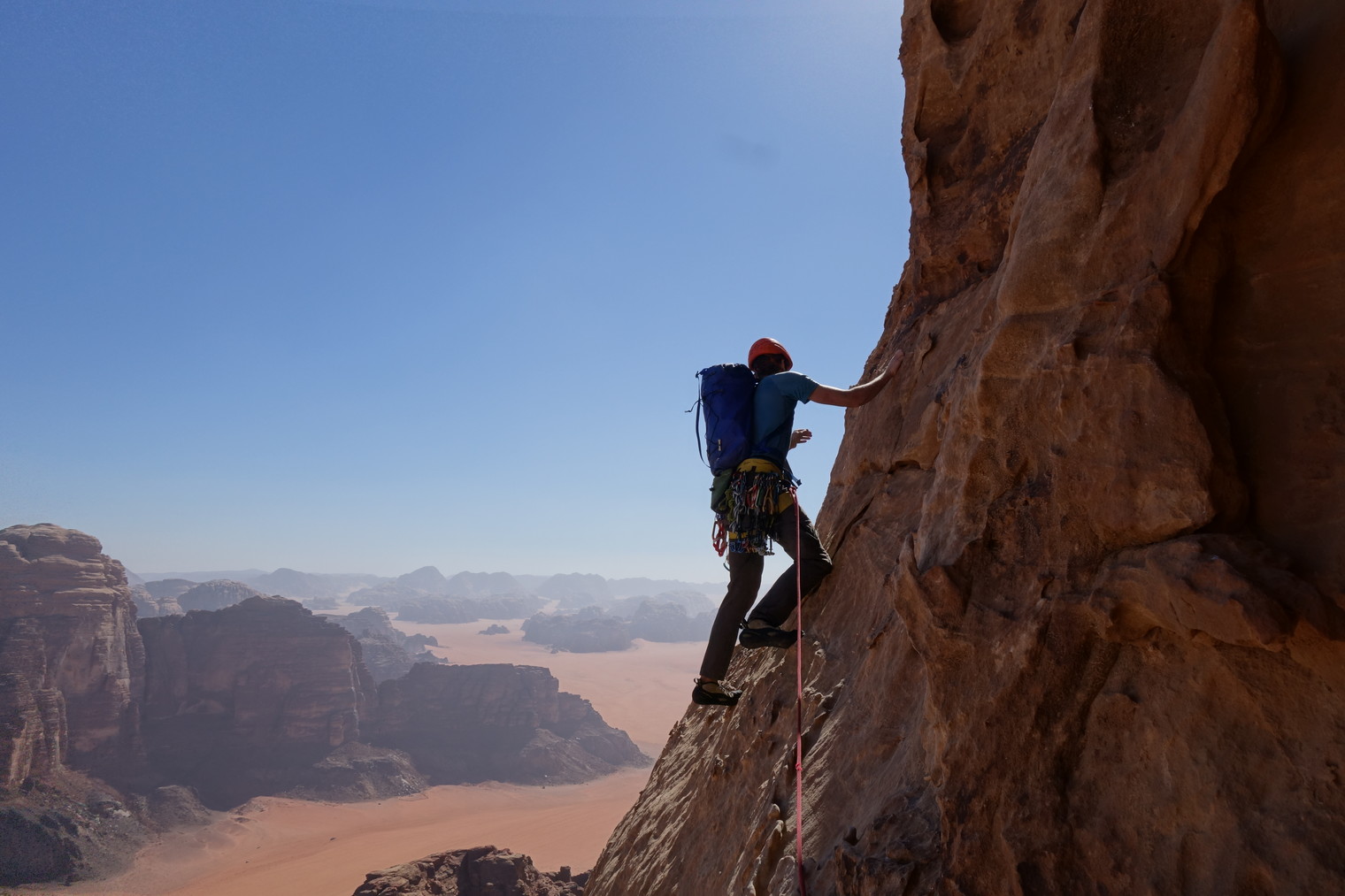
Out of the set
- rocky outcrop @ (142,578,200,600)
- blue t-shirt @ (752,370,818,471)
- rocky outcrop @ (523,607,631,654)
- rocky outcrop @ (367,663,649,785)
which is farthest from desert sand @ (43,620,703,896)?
rocky outcrop @ (142,578,200,600)

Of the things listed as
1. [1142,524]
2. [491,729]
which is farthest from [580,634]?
[1142,524]

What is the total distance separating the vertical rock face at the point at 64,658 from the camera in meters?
37.3

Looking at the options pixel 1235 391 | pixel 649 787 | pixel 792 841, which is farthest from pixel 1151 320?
pixel 649 787

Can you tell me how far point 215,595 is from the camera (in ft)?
421

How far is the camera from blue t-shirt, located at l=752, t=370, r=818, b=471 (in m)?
4.41

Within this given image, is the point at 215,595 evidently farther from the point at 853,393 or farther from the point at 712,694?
the point at 853,393

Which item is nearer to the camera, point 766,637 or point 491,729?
point 766,637

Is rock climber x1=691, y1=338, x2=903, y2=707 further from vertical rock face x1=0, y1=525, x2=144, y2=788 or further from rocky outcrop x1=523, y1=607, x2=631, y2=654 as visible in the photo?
rocky outcrop x1=523, y1=607, x2=631, y2=654

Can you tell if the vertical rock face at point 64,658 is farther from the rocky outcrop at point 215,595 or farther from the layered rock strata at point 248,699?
the rocky outcrop at point 215,595

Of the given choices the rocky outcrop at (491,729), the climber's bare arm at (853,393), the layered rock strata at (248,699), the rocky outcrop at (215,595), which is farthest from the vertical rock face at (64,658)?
the rocky outcrop at (215,595)

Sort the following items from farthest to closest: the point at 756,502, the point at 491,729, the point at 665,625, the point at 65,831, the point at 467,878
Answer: the point at 665,625 < the point at 491,729 < the point at 65,831 < the point at 467,878 < the point at 756,502

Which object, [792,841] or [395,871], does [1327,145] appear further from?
[395,871]

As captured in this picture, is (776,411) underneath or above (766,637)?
above

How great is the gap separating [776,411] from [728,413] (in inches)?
11.7
